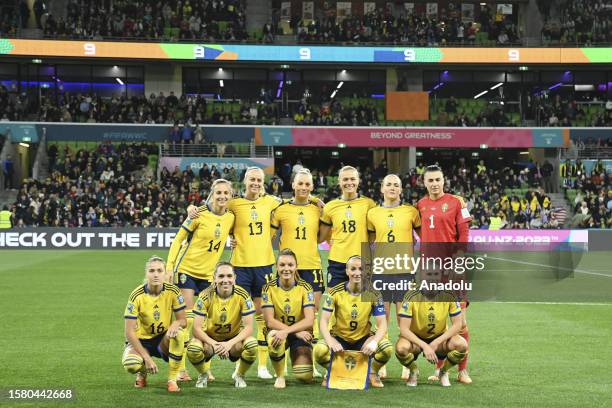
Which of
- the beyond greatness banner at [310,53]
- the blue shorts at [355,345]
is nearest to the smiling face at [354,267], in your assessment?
the blue shorts at [355,345]

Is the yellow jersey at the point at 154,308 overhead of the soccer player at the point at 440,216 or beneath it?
beneath

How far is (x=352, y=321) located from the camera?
807cm

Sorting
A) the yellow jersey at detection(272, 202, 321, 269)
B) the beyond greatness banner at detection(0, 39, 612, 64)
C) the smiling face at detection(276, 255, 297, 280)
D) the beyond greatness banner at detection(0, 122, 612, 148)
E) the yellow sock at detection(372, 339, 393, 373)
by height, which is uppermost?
the beyond greatness banner at detection(0, 39, 612, 64)

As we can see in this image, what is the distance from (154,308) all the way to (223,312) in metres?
0.69

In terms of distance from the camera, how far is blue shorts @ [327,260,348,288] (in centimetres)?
873

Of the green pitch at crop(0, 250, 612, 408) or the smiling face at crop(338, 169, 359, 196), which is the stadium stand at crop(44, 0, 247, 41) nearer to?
the green pitch at crop(0, 250, 612, 408)

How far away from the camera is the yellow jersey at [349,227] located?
8.70 metres

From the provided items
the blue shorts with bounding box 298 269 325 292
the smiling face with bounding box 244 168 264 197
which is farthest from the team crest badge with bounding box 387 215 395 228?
the smiling face with bounding box 244 168 264 197

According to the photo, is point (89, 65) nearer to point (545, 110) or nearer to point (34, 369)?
point (545, 110)

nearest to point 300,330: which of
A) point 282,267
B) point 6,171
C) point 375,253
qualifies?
point 282,267

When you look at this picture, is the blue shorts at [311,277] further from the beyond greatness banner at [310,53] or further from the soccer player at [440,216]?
the beyond greatness banner at [310,53]

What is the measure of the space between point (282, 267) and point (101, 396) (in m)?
2.12

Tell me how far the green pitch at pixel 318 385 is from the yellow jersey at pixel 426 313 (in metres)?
0.55

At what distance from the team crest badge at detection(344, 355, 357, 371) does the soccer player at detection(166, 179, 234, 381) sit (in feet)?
6.71
